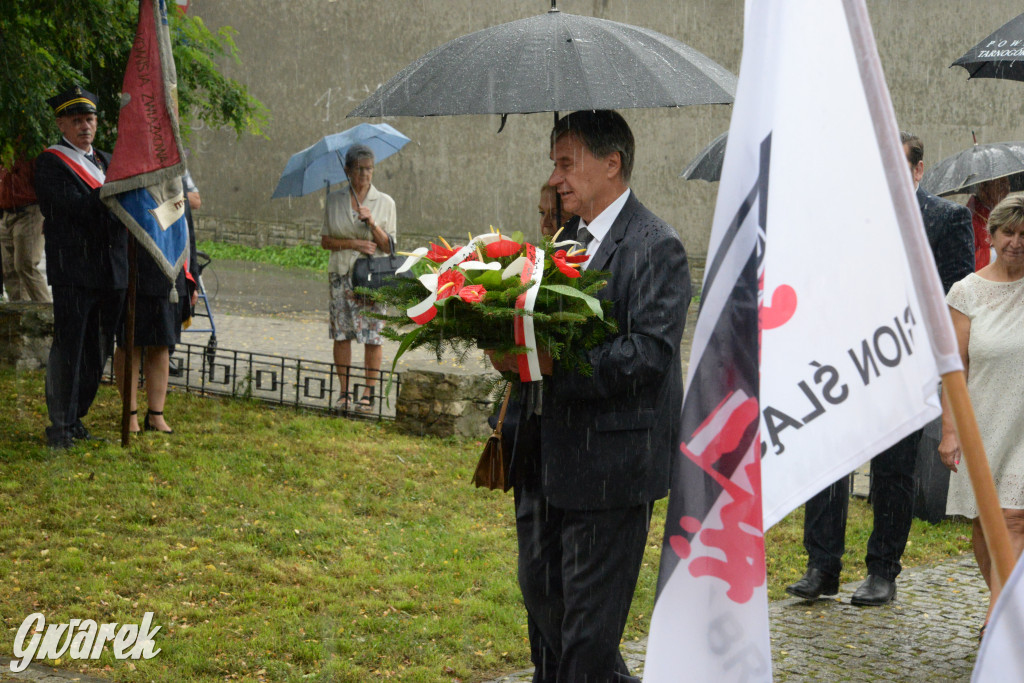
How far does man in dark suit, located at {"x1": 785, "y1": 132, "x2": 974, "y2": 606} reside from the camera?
5.74 m

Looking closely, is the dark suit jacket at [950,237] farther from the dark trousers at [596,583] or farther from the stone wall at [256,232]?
the stone wall at [256,232]

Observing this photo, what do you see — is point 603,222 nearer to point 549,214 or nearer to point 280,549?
point 549,214

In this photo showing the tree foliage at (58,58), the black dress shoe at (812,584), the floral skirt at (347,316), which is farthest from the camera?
the floral skirt at (347,316)

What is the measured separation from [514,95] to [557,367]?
1.14m

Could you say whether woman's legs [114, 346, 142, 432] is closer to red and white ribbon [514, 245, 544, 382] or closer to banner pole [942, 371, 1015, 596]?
red and white ribbon [514, 245, 544, 382]

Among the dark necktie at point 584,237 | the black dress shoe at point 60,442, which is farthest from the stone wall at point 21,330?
the dark necktie at point 584,237

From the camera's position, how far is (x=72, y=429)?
8.03 meters

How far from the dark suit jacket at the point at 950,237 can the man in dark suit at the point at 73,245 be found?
17.3 feet

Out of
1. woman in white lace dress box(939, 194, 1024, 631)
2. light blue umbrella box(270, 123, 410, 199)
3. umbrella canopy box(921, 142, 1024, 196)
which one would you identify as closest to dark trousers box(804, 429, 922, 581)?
woman in white lace dress box(939, 194, 1024, 631)

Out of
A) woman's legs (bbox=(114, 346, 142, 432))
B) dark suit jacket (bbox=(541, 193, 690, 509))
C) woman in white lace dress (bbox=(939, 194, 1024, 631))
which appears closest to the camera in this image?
dark suit jacket (bbox=(541, 193, 690, 509))

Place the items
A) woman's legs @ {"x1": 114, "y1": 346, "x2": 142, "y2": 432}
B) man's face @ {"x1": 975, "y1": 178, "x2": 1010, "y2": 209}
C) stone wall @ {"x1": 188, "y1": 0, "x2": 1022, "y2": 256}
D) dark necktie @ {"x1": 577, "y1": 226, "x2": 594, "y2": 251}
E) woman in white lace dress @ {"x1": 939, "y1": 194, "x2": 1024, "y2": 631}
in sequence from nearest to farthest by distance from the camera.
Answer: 1. dark necktie @ {"x1": 577, "y1": 226, "x2": 594, "y2": 251}
2. woman in white lace dress @ {"x1": 939, "y1": 194, "x2": 1024, "y2": 631}
3. woman's legs @ {"x1": 114, "y1": 346, "x2": 142, "y2": 432}
4. man's face @ {"x1": 975, "y1": 178, "x2": 1010, "y2": 209}
5. stone wall @ {"x1": 188, "y1": 0, "x2": 1022, "y2": 256}

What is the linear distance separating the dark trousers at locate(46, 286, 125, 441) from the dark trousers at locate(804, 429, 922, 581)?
5038mm

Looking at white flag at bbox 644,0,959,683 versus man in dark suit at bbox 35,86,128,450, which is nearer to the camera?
white flag at bbox 644,0,959,683

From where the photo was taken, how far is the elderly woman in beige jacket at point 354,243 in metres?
9.90
